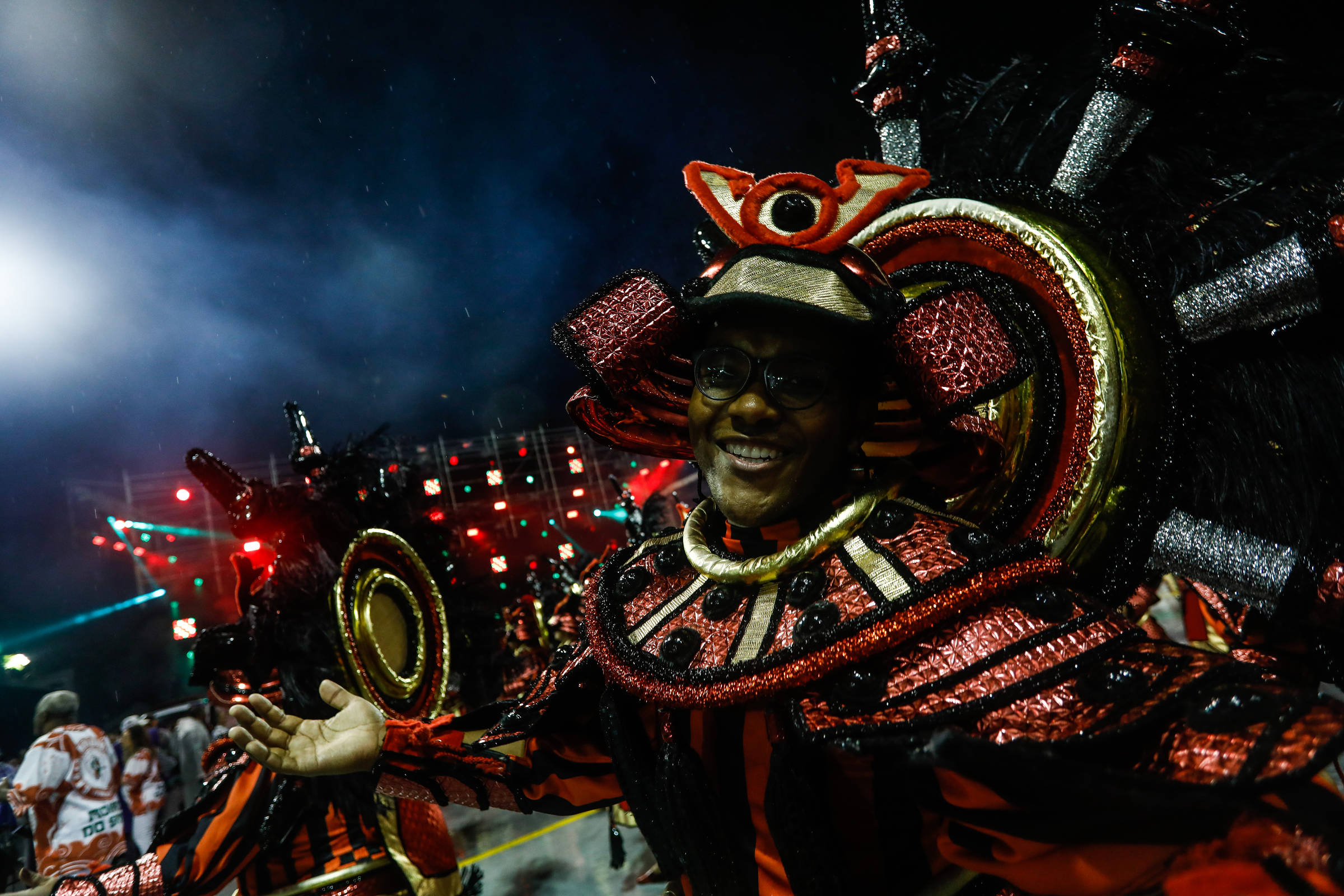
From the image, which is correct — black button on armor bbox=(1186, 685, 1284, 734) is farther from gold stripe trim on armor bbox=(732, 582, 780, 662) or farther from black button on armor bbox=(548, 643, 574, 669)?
black button on armor bbox=(548, 643, 574, 669)

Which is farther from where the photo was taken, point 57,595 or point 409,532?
point 57,595

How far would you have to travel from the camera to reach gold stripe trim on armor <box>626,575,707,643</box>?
4.88 ft

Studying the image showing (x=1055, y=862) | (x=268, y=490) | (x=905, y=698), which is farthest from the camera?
(x=268, y=490)

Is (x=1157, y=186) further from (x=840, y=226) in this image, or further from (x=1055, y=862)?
(x=1055, y=862)

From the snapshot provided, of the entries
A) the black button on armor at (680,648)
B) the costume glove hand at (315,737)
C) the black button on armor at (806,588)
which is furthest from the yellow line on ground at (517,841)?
the black button on armor at (806,588)

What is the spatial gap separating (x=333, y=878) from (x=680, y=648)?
3.00m

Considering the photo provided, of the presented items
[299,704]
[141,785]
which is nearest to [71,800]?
[141,785]

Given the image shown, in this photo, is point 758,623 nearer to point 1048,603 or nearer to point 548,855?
point 1048,603

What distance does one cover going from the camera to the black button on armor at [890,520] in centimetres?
134

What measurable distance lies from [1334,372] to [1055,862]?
1238 millimetres

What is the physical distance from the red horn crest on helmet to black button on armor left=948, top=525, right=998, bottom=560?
70 centimetres

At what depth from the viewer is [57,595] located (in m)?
22.5

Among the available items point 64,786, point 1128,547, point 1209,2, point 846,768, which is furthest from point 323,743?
point 64,786

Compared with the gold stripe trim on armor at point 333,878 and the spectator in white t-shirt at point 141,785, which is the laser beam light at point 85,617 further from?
the gold stripe trim on armor at point 333,878
